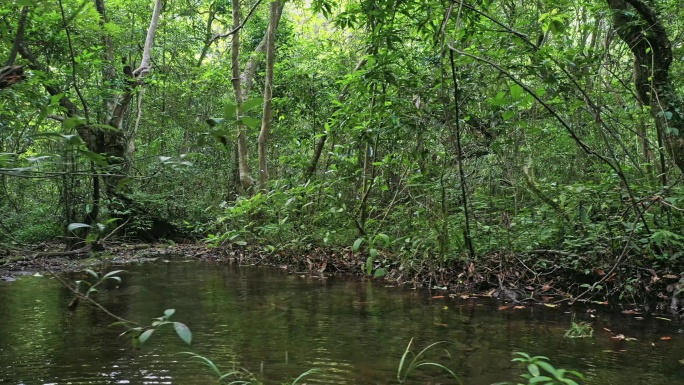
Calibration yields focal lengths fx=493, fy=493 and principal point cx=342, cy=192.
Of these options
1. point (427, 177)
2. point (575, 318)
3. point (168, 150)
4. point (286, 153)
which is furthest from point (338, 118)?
point (168, 150)

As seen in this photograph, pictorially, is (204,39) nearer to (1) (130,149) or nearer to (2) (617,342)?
(1) (130,149)

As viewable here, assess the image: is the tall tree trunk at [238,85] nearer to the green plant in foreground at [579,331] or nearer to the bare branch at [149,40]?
the bare branch at [149,40]

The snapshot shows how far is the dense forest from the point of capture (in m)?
4.13

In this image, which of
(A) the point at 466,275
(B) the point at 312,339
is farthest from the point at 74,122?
(A) the point at 466,275

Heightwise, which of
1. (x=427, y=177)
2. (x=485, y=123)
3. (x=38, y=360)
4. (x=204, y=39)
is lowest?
(x=38, y=360)

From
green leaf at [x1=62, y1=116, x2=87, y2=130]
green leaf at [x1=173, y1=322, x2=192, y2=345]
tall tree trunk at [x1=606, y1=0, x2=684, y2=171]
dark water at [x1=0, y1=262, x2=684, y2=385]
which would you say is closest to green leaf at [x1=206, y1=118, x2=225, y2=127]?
green leaf at [x1=62, y1=116, x2=87, y2=130]

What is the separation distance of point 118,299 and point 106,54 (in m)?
7.84

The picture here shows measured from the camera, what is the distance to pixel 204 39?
51.4ft

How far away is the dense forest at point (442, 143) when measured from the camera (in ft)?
13.6

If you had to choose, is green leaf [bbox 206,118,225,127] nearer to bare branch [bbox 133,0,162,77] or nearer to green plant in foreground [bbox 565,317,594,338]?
green plant in foreground [bbox 565,317,594,338]

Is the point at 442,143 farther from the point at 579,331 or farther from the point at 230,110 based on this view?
the point at 230,110

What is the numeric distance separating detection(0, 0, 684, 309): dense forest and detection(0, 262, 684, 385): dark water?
75 centimetres

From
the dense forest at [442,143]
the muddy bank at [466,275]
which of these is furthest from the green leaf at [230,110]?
the muddy bank at [466,275]

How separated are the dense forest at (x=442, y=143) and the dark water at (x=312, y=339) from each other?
2.47 feet
